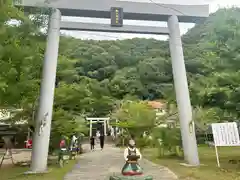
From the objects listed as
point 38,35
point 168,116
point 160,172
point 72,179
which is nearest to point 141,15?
point 38,35

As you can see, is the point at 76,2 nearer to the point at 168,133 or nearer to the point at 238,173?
the point at 168,133

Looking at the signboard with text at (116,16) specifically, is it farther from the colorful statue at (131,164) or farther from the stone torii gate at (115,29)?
the colorful statue at (131,164)

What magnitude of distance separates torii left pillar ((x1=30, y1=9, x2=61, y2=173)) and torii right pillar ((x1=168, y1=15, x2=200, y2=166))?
429cm

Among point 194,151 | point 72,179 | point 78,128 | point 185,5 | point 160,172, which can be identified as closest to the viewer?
point 72,179

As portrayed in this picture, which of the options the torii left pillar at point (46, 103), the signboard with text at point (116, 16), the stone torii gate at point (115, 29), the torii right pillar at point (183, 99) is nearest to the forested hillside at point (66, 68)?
the torii left pillar at point (46, 103)

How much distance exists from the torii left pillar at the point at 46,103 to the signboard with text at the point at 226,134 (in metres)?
5.52

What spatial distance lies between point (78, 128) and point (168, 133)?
392 cm

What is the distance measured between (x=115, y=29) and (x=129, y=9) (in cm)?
90

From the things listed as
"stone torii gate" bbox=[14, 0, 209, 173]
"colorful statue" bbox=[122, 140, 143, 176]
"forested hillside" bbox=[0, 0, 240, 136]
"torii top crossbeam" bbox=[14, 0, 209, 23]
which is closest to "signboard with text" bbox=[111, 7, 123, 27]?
"stone torii gate" bbox=[14, 0, 209, 173]

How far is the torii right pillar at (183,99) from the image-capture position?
10812mm

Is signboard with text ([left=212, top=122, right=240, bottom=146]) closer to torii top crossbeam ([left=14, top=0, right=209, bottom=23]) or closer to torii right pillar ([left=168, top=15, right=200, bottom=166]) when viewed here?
torii right pillar ([left=168, top=15, right=200, bottom=166])

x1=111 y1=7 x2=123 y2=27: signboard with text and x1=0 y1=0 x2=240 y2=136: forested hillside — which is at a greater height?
x1=111 y1=7 x2=123 y2=27: signboard with text

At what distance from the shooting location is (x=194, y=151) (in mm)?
10766

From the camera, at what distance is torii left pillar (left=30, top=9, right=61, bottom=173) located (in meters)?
9.75
